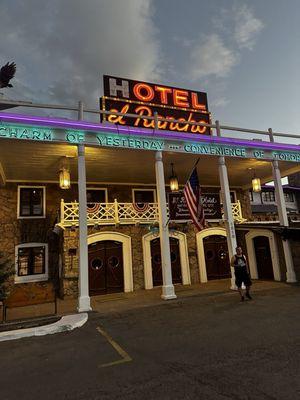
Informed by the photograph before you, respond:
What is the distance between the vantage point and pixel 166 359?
509 centimetres

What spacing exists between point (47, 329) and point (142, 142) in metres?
7.64

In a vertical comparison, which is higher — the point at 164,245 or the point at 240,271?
the point at 164,245

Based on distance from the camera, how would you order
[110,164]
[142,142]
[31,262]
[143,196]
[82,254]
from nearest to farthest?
[82,254]
[142,142]
[110,164]
[31,262]
[143,196]

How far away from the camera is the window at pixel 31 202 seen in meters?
15.3

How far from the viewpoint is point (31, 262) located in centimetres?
1505

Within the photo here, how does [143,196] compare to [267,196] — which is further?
[267,196]

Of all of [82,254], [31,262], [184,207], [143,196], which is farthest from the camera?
[143,196]

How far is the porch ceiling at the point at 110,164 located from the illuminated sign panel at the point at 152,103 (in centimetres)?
194

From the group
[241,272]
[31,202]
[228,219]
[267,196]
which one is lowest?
[241,272]

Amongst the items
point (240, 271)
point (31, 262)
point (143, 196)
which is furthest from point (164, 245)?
point (31, 262)

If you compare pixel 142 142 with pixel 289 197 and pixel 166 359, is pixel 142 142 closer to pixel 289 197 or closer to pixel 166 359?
pixel 166 359

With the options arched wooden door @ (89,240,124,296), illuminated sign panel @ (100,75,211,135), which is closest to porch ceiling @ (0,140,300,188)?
illuminated sign panel @ (100,75,211,135)

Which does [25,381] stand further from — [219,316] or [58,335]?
[219,316]

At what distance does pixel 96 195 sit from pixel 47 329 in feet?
32.5
